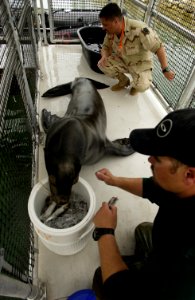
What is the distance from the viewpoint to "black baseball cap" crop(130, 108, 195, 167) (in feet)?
→ 2.72

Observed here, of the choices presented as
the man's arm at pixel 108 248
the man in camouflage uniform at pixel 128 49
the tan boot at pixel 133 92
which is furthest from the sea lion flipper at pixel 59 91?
the man's arm at pixel 108 248

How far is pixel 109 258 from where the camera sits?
122 centimetres

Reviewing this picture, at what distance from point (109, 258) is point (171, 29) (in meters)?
2.68

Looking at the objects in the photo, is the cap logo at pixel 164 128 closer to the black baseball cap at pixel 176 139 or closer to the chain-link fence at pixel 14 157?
the black baseball cap at pixel 176 139

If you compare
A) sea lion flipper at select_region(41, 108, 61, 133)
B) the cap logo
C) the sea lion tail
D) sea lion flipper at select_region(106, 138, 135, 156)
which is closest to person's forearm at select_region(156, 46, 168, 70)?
sea lion flipper at select_region(106, 138, 135, 156)

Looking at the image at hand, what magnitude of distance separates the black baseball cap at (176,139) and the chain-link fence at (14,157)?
2.48 ft

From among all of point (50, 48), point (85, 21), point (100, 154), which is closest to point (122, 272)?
point (100, 154)

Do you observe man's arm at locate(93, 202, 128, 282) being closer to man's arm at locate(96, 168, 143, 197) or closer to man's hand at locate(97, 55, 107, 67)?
man's arm at locate(96, 168, 143, 197)

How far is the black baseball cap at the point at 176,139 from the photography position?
2.72 feet

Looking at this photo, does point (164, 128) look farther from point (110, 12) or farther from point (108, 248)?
point (110, 12)

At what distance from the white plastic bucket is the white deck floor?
0.12 m

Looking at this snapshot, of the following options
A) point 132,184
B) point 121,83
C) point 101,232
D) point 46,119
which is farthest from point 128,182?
point 121,83

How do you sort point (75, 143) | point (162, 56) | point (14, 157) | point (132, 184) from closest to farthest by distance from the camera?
1. point (132, 184)
2. point (75, 143)
3. point (14, 157)
4. point (162, 56)

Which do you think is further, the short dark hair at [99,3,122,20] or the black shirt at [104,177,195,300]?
the short dark hair at [99,3,122,20]
